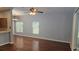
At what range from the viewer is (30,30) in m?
7.46

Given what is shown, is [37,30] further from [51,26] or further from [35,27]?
[51,26]

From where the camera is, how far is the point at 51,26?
275 inches

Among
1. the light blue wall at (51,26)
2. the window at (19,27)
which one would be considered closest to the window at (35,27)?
the light blue wall at (51,26)

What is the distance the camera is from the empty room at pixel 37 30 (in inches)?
208

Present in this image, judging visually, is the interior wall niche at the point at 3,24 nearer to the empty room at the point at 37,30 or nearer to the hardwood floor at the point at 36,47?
the empty room at the point at 37,30

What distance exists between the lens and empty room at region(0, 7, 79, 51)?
5285 mm

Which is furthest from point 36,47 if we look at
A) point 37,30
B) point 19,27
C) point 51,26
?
point 19,27

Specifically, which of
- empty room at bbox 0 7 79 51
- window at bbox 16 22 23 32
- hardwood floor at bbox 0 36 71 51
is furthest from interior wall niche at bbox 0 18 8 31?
window at bbox 16 22 23 32

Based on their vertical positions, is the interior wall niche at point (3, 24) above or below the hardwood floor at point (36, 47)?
above

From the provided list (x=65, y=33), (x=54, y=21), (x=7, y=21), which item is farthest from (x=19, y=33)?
(x=65, y=33)
